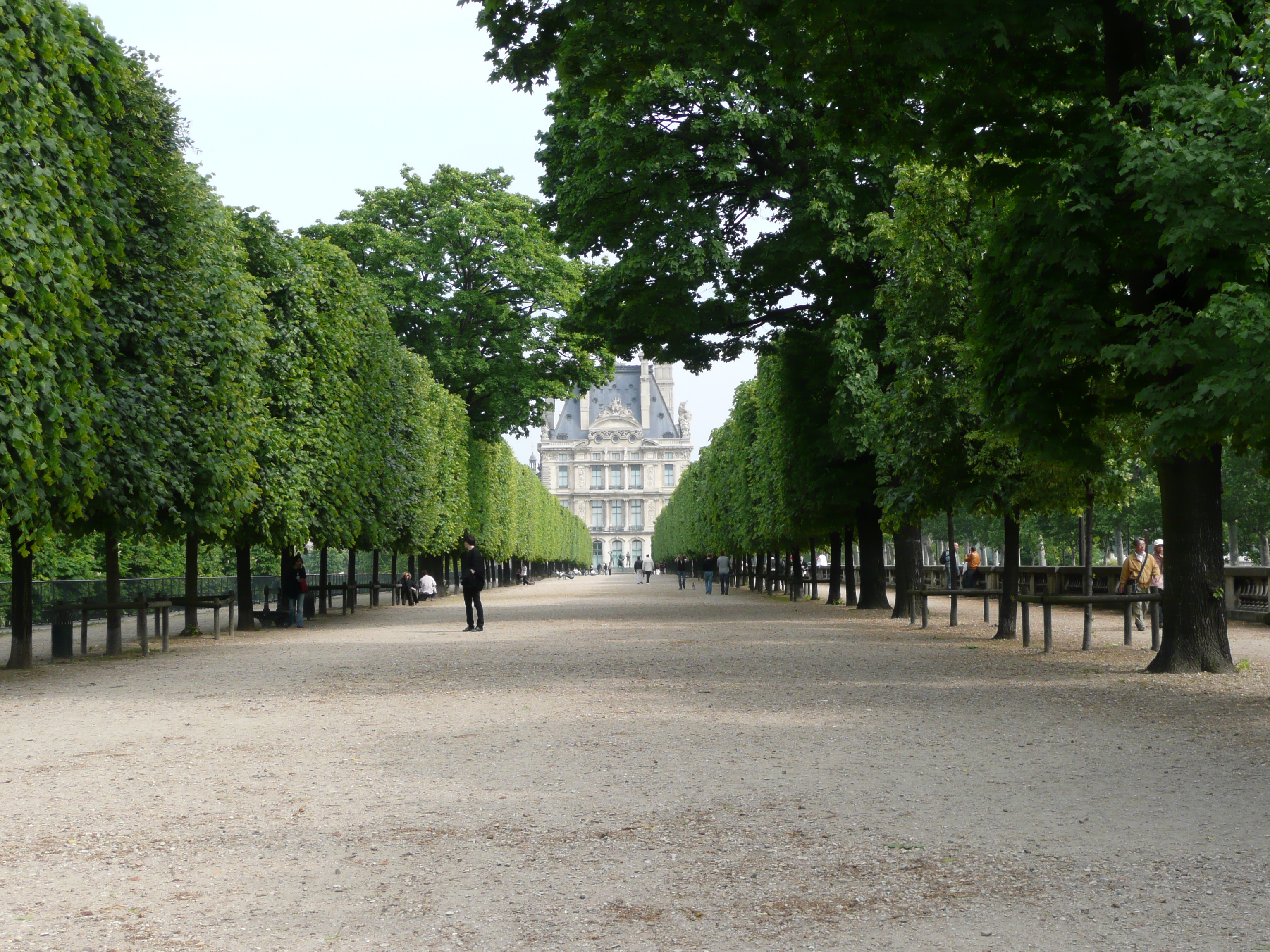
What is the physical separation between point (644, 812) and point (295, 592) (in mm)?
22219

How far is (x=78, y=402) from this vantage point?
15.3m

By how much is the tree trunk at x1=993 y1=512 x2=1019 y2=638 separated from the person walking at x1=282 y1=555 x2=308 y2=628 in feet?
47.6

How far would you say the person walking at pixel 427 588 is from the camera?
45875 millimetres

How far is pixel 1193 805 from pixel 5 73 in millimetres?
13339

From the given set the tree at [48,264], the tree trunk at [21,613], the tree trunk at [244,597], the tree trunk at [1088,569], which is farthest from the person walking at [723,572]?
the tree at [48,264]

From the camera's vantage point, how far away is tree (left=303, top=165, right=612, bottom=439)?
43594 mm

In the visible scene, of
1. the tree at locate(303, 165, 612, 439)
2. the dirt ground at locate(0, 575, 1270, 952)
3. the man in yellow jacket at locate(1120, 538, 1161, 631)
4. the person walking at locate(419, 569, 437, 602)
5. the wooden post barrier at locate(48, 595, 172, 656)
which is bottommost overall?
the person walking at locate(419, 569, 437, 602)

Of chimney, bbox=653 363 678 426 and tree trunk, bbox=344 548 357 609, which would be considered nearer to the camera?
tree trunk, bbox=344 548 357 609

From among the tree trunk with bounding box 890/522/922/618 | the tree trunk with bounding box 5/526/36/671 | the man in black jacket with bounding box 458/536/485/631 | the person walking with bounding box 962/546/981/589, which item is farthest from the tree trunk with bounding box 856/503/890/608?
the tree trunk with bounding box 5/526/36/671

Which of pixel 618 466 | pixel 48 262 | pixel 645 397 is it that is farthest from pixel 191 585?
pixel 645 397

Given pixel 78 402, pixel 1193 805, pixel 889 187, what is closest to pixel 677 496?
pixel 889 187

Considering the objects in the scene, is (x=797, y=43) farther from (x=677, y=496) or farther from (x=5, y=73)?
(x=677, y=496)

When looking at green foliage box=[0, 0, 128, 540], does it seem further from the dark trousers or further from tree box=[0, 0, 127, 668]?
the dark trousers

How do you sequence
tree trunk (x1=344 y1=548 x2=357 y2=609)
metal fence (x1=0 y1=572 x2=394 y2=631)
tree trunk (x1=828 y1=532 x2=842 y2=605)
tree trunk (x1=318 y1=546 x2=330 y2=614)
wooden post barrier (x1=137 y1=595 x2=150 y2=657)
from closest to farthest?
1. wooden post barrier (x1=137 y1=595 x2=150 y2=657)
2. metal fence (x1=0 y1=572 x2=394 y2=631)
3. tree trunk (x1=318 y1=546 x2=330 y2=614)
4. tree trunk (x1=344 y1=548 x2=357 y2=609)
5. tree trunk (x1=828 y1=532 x2=842 y2=605)
